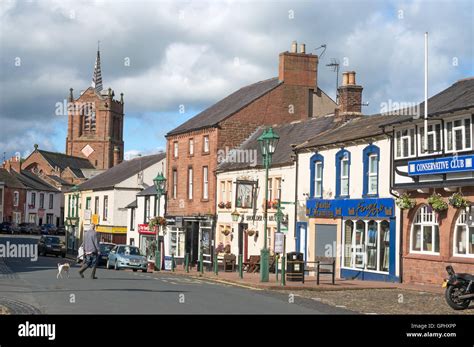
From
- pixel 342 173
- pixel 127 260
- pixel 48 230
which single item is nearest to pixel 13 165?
pixel 48 230

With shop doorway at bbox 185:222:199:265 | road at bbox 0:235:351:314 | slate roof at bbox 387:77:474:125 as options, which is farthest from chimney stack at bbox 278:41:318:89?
road at bbox 0:235:351:314

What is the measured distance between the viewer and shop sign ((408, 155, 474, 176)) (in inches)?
1030

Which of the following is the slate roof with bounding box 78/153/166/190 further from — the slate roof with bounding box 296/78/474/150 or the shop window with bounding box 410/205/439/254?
the shop window with bounding box 410/205/439/254

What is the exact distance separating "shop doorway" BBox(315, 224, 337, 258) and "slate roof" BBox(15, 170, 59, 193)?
254 ft

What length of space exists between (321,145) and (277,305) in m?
17.5

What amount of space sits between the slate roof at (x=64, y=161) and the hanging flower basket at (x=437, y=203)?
4125 inches

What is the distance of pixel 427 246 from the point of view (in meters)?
29.1

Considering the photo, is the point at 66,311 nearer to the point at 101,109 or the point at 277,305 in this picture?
the point at 277,305

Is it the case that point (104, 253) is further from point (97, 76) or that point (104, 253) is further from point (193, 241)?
point (97, 76)

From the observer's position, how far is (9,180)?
10362 cm

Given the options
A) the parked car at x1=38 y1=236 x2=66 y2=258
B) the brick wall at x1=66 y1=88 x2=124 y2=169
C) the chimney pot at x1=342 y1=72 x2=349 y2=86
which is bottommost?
the parked car at x1=38 y1=236 x2=66 y2=258

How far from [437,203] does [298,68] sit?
76.7 feet

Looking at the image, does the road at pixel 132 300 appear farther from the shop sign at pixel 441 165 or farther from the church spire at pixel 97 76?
the church spire at pixel 97 76
